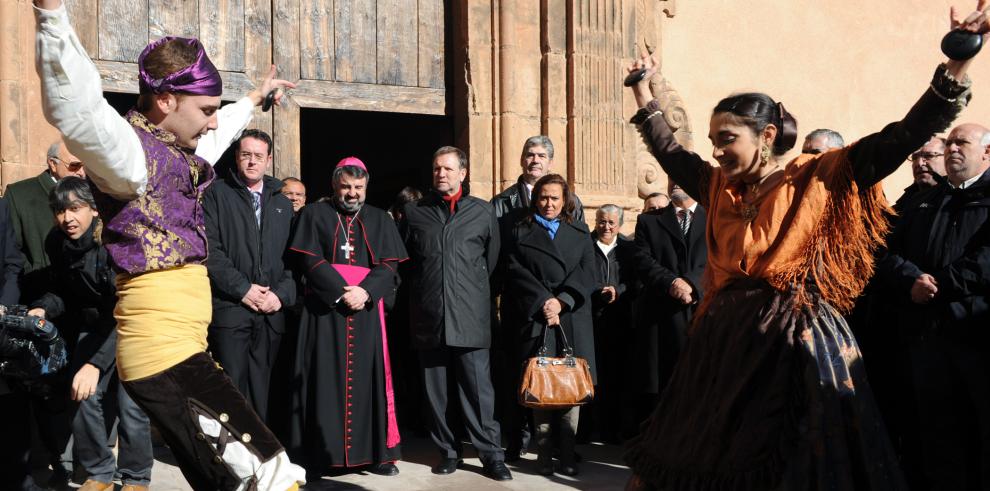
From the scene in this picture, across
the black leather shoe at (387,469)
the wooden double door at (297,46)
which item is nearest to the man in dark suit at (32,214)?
the wooden double door at (297,46)

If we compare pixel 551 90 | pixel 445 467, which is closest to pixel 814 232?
pixel 445 467

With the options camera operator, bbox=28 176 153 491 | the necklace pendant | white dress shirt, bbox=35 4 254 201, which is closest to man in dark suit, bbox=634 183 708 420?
the necklace pendant

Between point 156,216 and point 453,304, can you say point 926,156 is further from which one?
point 156,216

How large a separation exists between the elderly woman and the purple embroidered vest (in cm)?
172

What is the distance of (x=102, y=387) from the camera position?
543cm

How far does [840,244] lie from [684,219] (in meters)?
3.28

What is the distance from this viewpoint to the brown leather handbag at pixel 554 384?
229 inches

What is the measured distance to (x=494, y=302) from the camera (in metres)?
6.85

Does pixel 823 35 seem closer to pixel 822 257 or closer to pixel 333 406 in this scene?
pixel 333 406

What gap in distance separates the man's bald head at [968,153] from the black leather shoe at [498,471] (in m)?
2.93

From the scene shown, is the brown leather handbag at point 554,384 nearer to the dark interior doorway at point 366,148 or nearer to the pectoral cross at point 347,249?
the pectoral cross at point 347,249

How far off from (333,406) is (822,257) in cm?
335

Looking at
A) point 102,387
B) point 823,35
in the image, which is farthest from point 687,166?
point 823,35

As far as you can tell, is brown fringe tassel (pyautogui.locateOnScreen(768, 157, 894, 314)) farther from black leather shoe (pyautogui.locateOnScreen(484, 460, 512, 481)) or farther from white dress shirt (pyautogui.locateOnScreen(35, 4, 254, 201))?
black leather shoe (pyautogui.locateOnScreen(484, 460, 512, 481))
